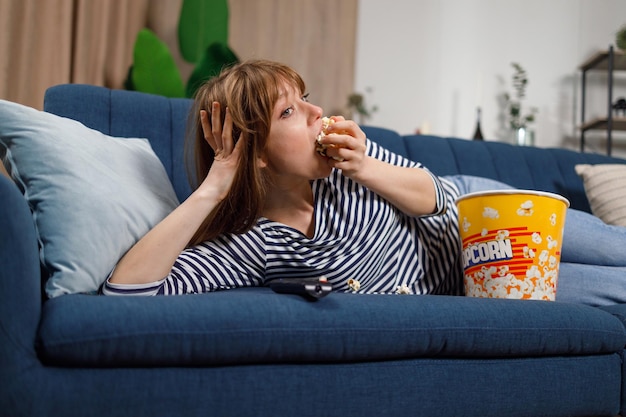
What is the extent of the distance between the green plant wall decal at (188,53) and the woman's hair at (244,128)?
1.65m

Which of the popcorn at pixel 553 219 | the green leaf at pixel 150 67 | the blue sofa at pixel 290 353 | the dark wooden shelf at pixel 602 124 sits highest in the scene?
the green leaf at pixel 150 67

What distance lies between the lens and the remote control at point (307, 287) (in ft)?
3.67

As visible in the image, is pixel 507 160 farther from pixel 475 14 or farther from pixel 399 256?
pixel 475 14

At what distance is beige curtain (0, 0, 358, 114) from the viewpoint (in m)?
2.79

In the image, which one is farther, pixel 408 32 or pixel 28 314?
pixel 408 32

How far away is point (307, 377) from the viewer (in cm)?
110

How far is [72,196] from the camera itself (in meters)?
1.25

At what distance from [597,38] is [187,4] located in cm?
244

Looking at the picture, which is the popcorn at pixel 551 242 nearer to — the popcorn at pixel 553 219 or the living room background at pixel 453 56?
the popcorn at pixel 553 219

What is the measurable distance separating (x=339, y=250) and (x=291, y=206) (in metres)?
0.15

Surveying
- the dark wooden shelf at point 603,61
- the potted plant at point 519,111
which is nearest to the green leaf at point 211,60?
the potted plant at point 519,111

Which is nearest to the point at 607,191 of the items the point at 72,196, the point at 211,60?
the point at 72,196

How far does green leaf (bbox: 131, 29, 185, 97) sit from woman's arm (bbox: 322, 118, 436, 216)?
1.95 metres

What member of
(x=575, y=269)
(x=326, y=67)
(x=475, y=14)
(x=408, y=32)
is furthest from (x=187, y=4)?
(x=575, y=269)
